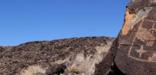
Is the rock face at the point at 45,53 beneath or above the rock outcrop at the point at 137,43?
beneath

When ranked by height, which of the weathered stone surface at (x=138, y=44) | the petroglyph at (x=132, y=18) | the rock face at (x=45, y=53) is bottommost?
the rock face at (x=45, y=53)

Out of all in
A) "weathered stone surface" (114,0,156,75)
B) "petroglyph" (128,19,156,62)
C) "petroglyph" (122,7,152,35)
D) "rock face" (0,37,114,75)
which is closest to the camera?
"weathered stone surface" (114,0,156,75)

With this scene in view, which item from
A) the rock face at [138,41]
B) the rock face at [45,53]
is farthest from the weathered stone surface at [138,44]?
the rock face at [45,53]

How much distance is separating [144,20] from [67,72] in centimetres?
1020

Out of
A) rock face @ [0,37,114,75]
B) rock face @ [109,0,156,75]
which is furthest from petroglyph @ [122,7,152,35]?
rock face @ [0,37,114,75]

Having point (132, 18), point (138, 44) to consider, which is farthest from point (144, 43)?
point (132, 18)

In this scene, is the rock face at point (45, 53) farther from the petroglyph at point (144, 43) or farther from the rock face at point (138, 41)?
the petroglyph at point (144, 43)

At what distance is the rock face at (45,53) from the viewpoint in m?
36.6

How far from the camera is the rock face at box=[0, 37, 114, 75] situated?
3659 cm

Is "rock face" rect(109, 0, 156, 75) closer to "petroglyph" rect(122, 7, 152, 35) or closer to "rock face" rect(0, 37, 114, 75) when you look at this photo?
"petroglyph" rect(122, 7, 152, 35)

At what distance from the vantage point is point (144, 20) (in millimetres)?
18203

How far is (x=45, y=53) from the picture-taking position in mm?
47031

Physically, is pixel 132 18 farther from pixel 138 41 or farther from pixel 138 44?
pixel 138 44

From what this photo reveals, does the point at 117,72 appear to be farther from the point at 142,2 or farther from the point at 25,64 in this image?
the point at 25,64
